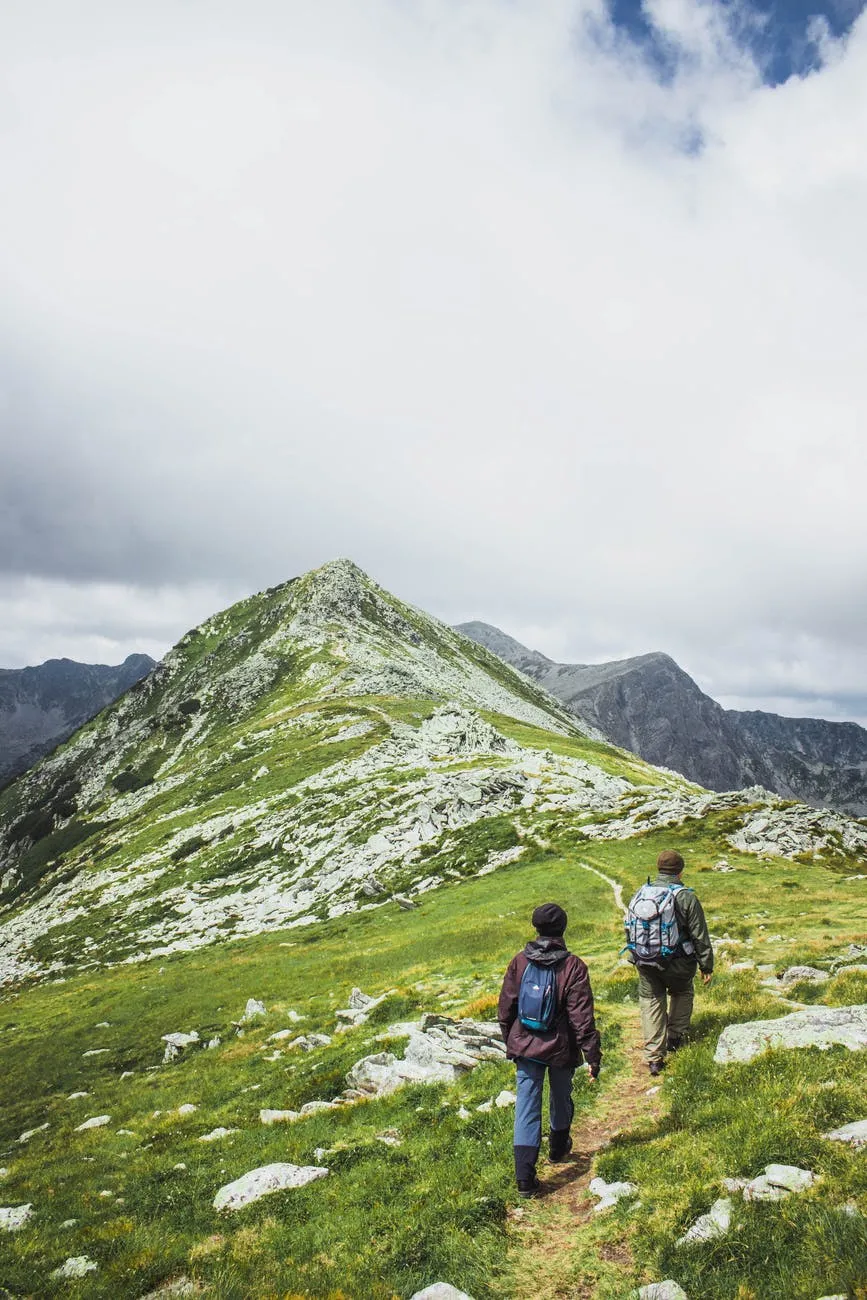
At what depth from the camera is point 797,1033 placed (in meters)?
11.7

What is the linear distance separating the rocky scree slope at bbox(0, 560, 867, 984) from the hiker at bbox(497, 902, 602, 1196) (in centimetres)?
3702

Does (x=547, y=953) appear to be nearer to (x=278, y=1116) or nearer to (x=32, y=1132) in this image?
(x=278, y=1116)

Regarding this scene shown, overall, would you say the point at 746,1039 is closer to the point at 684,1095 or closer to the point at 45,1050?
the point at 684,1095

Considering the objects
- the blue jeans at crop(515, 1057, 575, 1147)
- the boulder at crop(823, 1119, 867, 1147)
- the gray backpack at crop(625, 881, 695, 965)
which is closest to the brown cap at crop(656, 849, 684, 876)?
the gray backpack at crop(625, 881, 695, 965)

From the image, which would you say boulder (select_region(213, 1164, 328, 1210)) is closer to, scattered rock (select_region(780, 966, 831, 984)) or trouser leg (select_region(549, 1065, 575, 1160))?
trouser leg (select_region(549, 1065, 575, 1160))

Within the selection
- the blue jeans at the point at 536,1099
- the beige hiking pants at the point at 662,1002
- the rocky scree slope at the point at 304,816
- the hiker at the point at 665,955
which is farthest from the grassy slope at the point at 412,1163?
the rocky scree slope at the point at 304,816

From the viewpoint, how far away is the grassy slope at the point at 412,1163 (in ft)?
25.2

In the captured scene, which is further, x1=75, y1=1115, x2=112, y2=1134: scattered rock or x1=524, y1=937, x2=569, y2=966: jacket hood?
x1=75, y1=1115, x2=112, y2=1134: scattered rock

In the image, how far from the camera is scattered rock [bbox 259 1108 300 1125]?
15.6 meters

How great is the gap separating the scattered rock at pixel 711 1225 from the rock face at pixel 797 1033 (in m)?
4.16

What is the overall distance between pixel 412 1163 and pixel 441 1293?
167 inches

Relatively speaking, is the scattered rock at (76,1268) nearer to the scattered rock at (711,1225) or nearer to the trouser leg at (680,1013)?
the scattered rock at (711,1225)

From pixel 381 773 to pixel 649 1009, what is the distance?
59.6m

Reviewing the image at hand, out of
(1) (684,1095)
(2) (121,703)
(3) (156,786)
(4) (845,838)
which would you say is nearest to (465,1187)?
(1) (684,1095)
